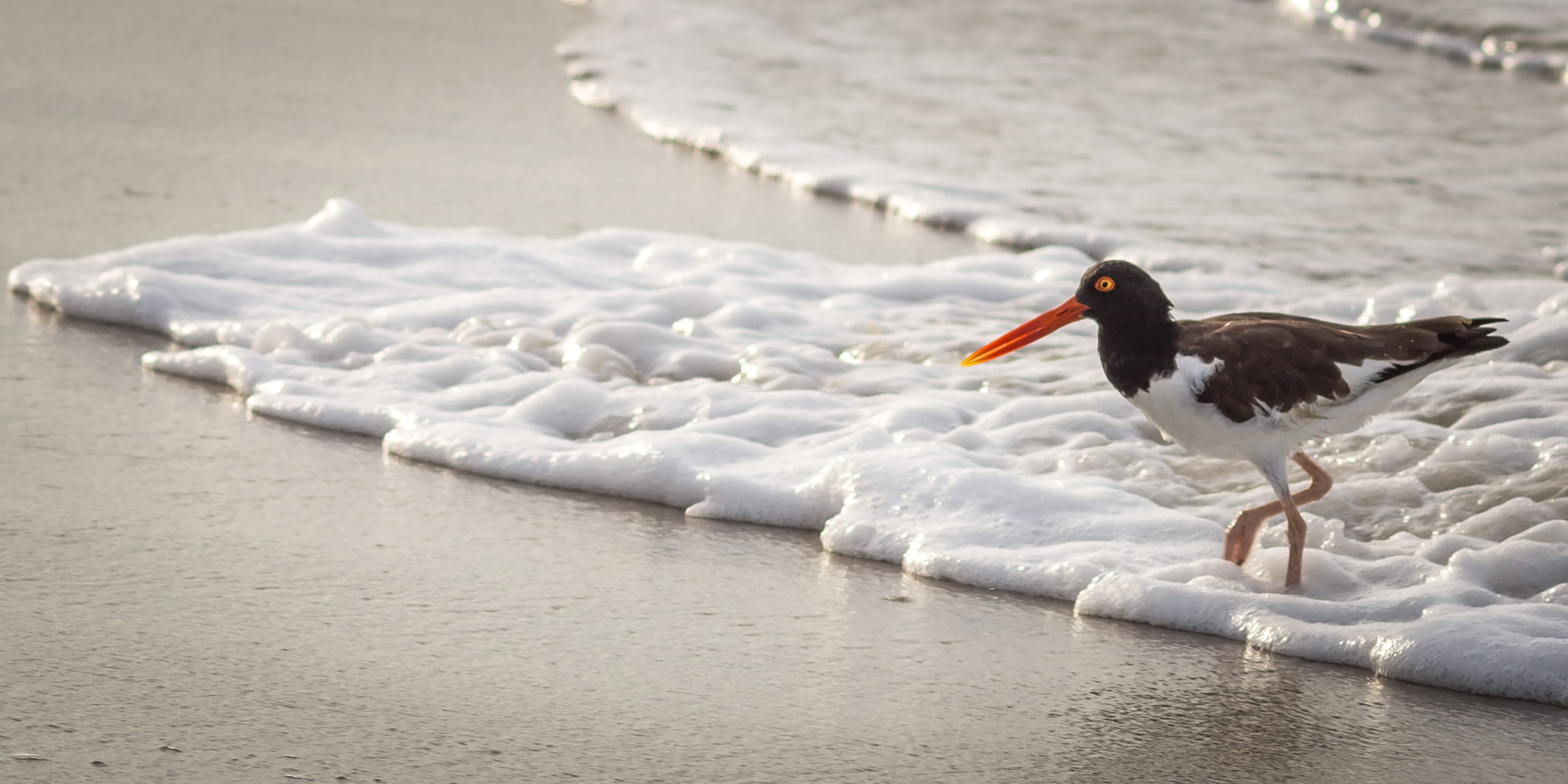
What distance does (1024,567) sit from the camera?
3.74m

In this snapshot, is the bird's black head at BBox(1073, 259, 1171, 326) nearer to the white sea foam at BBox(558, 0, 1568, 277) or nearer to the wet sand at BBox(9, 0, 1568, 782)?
the wet sand at BBox(9, 0, 1568, 782)

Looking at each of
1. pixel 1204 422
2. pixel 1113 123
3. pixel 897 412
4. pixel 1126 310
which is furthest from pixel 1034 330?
pixel 1113 123

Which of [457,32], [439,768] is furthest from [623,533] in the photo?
[457,32]

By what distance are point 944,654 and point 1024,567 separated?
511 mm

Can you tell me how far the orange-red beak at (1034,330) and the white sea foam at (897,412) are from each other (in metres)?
0.39

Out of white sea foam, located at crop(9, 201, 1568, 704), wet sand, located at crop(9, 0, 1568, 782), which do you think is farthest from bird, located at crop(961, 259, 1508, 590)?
wet sand, located at crop(9, 0, 1568, 782)

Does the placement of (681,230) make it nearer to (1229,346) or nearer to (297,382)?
(297,382)

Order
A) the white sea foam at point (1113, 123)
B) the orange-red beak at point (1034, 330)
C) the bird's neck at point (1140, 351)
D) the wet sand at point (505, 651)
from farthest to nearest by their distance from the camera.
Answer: the white sea foam at point (1113, 123) → the orange-red beak at point (1034, 330) → the bird's neck at point (1140, 351) → the wet sand at point (505, 651)

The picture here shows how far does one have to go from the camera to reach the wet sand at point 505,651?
2.74 metres

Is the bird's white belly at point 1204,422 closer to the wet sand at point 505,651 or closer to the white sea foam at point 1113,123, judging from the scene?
the wet sand at point 505,651

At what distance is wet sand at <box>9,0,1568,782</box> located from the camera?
2744mm

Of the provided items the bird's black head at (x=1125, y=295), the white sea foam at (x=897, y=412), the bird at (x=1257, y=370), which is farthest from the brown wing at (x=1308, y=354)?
the white sea foam at (x=897, y=412)

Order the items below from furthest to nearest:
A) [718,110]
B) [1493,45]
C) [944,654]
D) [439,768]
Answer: [1493,45] → [718,110] → [944,654] → [439,768]

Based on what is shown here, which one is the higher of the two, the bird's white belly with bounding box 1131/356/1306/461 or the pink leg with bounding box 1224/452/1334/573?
the bird's white belly with bounding box 1131/356/1306/461
